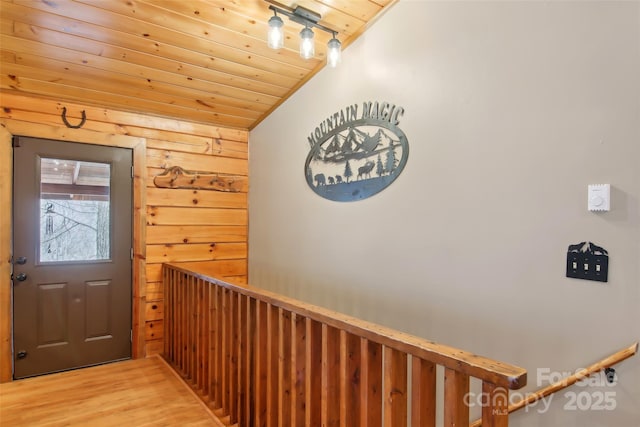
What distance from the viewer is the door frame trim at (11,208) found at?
2.68 meters

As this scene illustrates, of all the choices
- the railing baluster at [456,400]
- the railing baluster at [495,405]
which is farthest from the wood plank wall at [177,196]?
the railing baluster at [495,405]

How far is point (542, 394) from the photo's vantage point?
1646 millimetres

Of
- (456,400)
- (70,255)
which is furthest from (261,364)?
(70,255)

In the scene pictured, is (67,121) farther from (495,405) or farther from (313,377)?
(495,405)

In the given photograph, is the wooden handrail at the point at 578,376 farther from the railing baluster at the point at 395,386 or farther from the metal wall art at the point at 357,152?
the metal wall art at the point at 357,152

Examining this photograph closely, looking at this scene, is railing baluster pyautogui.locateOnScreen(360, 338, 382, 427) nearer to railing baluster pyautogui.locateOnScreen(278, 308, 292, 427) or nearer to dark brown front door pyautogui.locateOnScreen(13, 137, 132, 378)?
railing baluster pyautogui.locateOnScreen(278, 308, 292, 427)

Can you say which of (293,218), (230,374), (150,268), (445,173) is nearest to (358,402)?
(230,374)

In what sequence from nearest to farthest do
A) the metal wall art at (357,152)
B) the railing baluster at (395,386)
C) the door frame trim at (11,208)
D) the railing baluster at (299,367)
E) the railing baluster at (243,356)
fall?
the railing baluster at (395,386)
the railing baluster at (299,367)
the railing baluster at (243,356)
the metal wall art at (357,152)
the door frame trim at (11,208)

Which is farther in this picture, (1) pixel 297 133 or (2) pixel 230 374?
(1) pixel 297 133

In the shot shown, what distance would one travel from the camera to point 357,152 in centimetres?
254

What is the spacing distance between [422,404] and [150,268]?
9.34 ft

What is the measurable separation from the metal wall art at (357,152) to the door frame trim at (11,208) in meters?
1.53

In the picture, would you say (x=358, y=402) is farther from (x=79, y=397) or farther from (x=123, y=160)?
(x=123, y=160)

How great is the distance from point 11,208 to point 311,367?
2.68 meters
